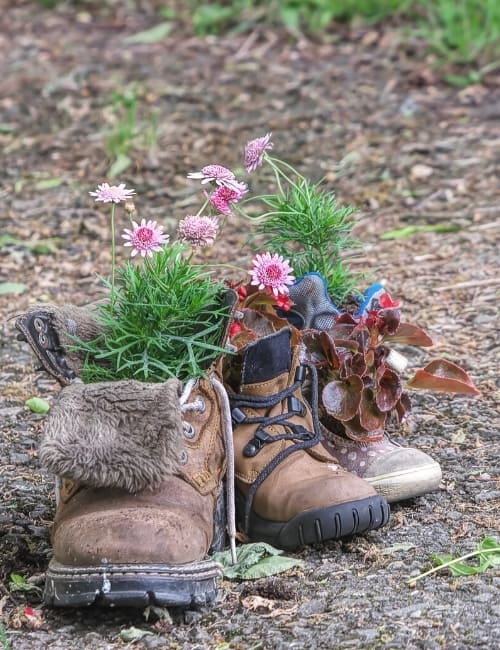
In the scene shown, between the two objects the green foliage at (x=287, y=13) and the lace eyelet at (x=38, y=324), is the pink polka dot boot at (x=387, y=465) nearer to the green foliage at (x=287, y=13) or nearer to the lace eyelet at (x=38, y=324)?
the lace eyelet at (x=38, y=324)

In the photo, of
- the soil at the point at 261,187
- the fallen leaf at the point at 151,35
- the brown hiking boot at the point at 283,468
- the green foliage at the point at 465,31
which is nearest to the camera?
the soil at the point at 261,187

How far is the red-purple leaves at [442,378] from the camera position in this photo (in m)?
2.63

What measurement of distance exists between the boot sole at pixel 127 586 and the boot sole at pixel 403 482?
22.7 inches

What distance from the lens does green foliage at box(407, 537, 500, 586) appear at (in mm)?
2035

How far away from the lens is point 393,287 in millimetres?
3959

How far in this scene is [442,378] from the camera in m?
2.64

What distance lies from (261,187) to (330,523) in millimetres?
3010

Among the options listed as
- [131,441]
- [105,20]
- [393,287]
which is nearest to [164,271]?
[131,441]

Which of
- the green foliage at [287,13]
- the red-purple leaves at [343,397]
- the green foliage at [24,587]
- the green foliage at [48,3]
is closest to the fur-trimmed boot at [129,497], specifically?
the green foliage at [24,587]

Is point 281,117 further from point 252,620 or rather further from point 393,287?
point 252,620

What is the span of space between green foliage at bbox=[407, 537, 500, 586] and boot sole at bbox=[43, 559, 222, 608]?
41 cm

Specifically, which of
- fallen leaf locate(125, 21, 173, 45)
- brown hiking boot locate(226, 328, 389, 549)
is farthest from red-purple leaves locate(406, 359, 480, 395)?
fallen leaf locate(125, 21, 173, 45)

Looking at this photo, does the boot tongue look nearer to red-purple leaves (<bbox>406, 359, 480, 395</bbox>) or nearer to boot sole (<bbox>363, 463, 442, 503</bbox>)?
boot sole (<bbox>363, 463, 442, 503</bbox>)

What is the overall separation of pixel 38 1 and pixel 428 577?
A: 21.1 feet
